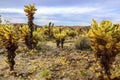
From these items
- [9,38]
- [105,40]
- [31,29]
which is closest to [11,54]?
[9,38]

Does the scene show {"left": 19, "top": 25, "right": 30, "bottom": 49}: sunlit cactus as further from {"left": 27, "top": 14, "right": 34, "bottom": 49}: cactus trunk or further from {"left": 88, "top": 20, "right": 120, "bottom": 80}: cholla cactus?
{"left": 88, "top": 20, "right": 120, "bottom": 80}: cholla cactus

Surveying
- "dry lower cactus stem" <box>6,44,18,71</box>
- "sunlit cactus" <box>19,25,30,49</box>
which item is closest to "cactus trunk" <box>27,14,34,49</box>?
"sunlit cactus" <box>19,25,30,49</box>

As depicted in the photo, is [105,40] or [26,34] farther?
[26,34]

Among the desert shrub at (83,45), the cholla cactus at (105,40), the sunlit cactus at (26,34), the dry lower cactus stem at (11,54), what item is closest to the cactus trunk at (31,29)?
the sunlit cactus at (26,34)

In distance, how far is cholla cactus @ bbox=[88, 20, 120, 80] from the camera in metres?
20.1

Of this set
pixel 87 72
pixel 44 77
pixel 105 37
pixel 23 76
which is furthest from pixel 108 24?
pixel 23 76

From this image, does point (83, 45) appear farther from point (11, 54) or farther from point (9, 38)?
point (9, 38)

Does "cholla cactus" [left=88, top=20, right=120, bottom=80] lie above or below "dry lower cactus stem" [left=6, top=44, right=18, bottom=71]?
above

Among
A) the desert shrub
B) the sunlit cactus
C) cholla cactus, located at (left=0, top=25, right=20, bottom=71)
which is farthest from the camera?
the desert shrub

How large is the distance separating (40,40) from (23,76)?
12.8m

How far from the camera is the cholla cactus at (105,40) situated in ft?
65.9

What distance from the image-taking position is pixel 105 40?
2014 cm

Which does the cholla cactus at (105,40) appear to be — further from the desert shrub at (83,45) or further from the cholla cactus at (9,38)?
the desert shrub at (83,45)

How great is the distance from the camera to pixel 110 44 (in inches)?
789
